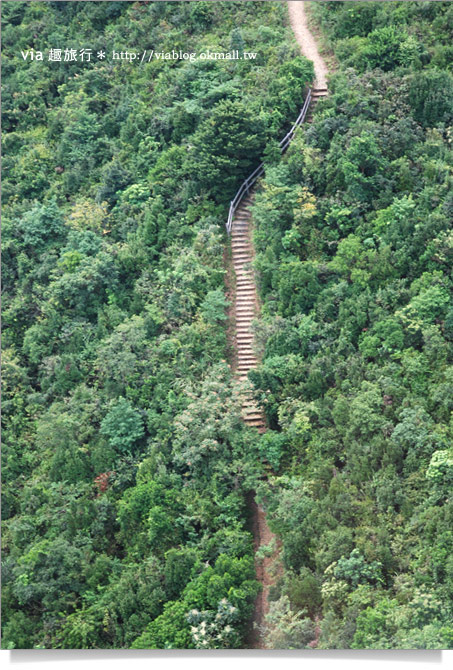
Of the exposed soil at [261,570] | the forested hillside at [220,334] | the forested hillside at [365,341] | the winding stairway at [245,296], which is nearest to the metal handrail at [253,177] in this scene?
the winding stairway at [245,296]

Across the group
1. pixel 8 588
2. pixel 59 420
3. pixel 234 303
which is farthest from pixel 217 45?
pixel 8 588

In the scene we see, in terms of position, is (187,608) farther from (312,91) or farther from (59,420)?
(312,91)

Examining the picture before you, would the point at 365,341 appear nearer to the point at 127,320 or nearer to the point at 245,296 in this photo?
the point at 245,296

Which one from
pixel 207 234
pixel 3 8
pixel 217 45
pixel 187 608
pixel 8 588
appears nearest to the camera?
pixel 187 608

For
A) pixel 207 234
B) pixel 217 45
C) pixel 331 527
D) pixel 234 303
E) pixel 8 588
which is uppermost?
pixel 217 45

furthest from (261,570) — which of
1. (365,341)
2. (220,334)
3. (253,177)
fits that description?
(253,177)

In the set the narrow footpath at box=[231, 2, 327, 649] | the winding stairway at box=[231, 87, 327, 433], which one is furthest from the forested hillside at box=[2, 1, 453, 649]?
the winding stairway at box=[231, 87, 327, 433]

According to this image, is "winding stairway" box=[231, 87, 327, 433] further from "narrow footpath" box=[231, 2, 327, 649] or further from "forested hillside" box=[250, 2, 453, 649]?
"forested hillside" box=[250, 2, 453, 649]
